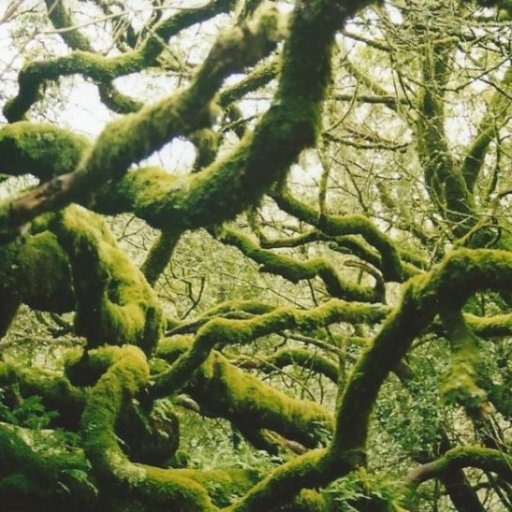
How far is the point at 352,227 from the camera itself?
26.7ft

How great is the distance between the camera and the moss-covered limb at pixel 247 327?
5.66 meters

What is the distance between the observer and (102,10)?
779 cm

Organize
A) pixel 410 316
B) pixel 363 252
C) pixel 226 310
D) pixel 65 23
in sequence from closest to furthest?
pixel 410 316, pixel 65 23, pixel 226 310, pixel 363 252

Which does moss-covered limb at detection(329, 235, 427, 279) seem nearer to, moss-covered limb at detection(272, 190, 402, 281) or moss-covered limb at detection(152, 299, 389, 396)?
moss-covered limb at detection(272, 190, 402, 281)

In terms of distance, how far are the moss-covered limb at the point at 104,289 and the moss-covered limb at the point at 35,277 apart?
10.2 inches

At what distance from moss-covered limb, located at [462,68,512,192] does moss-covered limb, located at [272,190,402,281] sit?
1.37 meters

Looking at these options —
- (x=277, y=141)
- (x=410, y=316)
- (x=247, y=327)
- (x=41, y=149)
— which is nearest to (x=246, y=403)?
(x=247, y=327)

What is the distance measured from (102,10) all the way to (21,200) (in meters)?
5.19

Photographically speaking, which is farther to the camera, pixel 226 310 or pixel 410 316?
pixel 226 310

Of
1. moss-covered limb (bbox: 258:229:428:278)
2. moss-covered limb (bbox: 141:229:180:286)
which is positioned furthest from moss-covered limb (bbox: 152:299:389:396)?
moss-covered limb (bbox: 141:229:180:286)

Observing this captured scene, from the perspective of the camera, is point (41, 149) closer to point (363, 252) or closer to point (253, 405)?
point (253, 405)

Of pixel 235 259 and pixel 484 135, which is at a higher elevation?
pixel 484 135

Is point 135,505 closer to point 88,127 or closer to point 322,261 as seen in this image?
point 322,261

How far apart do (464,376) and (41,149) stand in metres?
3.04
